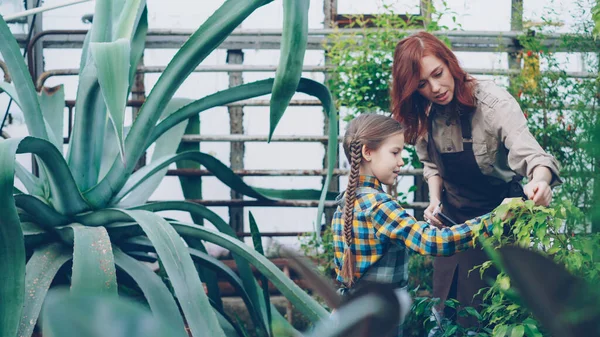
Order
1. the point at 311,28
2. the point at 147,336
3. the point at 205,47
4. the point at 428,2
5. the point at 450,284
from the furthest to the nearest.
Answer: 1. the point at 311,28
2. the point at 428,2
3. the point at 450,284
4. the point at 205,47
5. the point at 147,336

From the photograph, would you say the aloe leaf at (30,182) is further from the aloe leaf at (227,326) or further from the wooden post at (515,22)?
the wooden post at (515,22)

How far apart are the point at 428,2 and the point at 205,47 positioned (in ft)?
7.76

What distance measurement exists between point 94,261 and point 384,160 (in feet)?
2.59

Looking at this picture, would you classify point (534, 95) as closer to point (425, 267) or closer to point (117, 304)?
point (425, 267)

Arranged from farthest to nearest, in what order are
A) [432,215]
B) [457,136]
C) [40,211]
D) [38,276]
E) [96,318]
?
[457,136] < [432,215] < [40,211] < [38,276] < [96,318]

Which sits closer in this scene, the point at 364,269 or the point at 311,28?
the point at 364,269

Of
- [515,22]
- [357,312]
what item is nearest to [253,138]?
[515,22]

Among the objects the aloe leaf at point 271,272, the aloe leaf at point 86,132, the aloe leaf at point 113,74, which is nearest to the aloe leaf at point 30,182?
the aloe leaf at point 86,132

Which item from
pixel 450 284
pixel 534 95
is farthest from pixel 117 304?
pixel 534 95

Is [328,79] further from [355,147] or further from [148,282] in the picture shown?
[148,282]

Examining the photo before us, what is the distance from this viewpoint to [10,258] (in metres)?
1.30

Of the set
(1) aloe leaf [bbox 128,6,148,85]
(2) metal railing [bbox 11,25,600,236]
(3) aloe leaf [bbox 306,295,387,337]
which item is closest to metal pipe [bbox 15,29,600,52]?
(2) metal railing [bbox 11,25,600,236]

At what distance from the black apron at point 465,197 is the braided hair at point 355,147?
0.63 feet

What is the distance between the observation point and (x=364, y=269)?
5.83 feet
